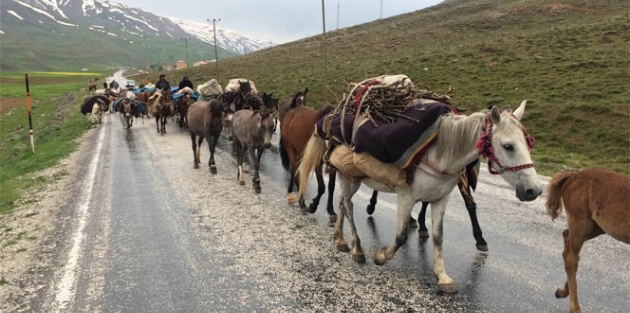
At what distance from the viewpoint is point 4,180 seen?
11648 mm

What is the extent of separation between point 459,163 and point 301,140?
3879 mm

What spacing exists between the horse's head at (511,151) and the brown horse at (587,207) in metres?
0.44

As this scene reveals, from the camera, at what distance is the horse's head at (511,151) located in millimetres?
3828

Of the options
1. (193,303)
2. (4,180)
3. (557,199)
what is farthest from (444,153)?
(4,180)

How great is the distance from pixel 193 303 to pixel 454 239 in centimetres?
355

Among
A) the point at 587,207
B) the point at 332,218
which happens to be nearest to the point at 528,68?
the point at 332,218

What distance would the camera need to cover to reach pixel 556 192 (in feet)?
14.0

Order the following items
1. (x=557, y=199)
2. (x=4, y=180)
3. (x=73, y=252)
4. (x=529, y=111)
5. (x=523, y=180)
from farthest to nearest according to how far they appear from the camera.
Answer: (x=529, y=111), (x=4, y=180), (x=73, y=252), (x=557, y=199), (x=523, y=180)

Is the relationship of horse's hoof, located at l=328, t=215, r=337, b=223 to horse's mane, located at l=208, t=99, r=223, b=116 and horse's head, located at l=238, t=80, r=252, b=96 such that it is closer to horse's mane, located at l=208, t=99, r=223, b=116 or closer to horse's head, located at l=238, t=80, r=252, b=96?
horse's mane, located at l=208, t=99, r=223, b=116

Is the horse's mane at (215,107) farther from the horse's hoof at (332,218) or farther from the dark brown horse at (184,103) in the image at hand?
the dark brown horse at (184,103)

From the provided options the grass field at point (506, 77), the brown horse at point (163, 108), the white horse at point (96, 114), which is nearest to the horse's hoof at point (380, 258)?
the grass field at point (506, 77)

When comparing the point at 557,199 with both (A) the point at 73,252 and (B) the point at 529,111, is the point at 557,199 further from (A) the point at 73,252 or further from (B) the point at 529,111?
(B) the point at 529,111

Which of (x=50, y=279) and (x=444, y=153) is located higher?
(x=444, y=153)

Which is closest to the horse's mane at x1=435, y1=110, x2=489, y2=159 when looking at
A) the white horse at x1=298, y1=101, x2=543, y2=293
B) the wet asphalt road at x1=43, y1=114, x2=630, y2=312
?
the white horse at x1=298, y1=101, x2=543, y2=293
